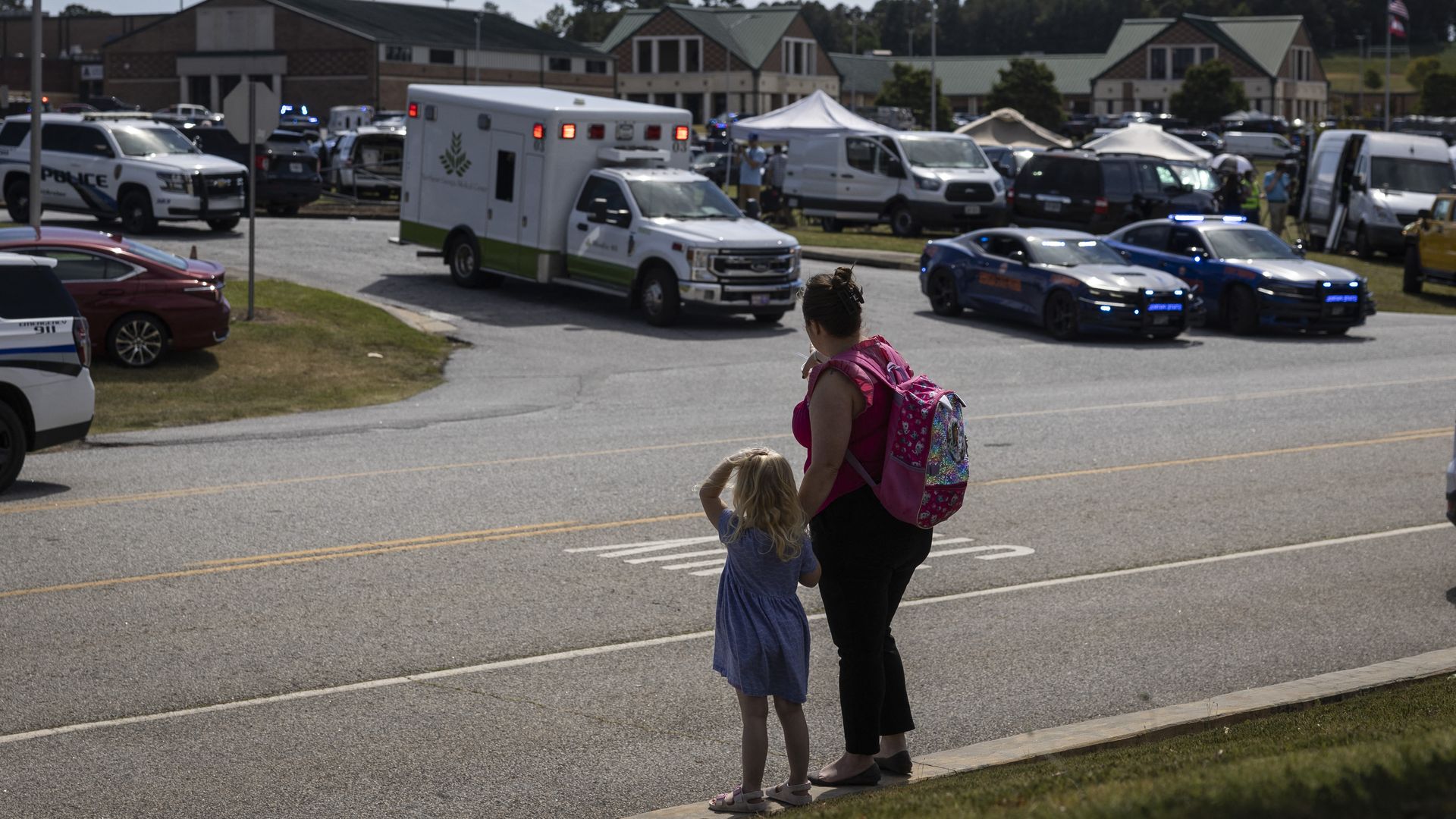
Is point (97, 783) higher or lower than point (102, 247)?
lower

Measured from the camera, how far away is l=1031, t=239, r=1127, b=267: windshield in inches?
A: 933

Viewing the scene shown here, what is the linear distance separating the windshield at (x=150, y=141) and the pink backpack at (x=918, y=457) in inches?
1069

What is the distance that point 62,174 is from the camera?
29953 mm

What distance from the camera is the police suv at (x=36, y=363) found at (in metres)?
11.8

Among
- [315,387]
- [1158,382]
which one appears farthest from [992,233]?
[315,387]

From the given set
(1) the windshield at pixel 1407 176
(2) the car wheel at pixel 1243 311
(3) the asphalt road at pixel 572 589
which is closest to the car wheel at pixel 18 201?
(3) the asphalt road at pixel 572 589

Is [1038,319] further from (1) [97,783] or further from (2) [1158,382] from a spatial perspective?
(1) [97,783]

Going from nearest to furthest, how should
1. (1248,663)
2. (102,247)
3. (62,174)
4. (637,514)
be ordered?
(1248,663) → (637,514) → (102,247) → (62,174)

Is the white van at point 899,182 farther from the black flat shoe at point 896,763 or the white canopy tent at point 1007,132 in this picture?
the black flat shoe at point 896,763

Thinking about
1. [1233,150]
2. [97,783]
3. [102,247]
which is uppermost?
[1233,150]

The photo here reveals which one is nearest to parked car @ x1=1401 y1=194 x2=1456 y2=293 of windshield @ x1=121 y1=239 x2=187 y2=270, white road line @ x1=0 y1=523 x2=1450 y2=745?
white road line @ x1=0 y1=523 x2=1450 y2=745

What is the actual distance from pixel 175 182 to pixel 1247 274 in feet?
60.2

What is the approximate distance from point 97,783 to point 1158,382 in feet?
48.0

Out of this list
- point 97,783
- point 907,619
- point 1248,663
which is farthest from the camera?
point 907,619
